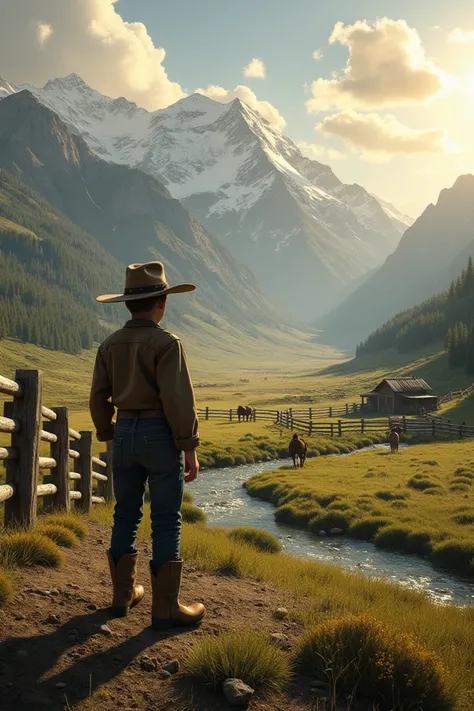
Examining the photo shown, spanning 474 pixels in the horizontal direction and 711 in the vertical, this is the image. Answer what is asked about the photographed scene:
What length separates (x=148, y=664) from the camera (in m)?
4.84

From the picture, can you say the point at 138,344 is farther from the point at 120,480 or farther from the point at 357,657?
the point at 357,657

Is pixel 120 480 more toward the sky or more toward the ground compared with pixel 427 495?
more toward the sky

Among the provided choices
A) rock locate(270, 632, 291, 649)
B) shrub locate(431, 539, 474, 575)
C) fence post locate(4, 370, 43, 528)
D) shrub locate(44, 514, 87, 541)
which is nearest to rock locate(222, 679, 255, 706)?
rock locate(270, 632, 291, 649)

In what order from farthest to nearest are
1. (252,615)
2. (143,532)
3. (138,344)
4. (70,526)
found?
(143,532) → (70,526) → (252,615) → (138,344)

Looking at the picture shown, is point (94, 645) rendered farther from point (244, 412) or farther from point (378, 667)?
point (244, 412)

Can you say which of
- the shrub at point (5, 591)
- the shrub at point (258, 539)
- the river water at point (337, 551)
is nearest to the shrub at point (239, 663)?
the shrub at point (5, 591)

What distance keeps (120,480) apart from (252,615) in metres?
2.40

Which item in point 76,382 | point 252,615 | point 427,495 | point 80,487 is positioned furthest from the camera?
point 76,382

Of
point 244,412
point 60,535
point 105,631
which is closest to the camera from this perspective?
point 105,631

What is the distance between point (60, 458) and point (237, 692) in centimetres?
655

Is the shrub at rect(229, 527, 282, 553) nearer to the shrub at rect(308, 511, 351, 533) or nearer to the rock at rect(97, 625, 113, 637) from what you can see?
the shrub at rect(308, 511, 351, 533)

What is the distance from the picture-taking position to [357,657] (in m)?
4.86

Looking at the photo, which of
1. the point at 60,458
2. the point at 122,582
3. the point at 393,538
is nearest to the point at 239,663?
the point at 122,582

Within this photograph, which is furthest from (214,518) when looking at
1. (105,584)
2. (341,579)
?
(105,584)
